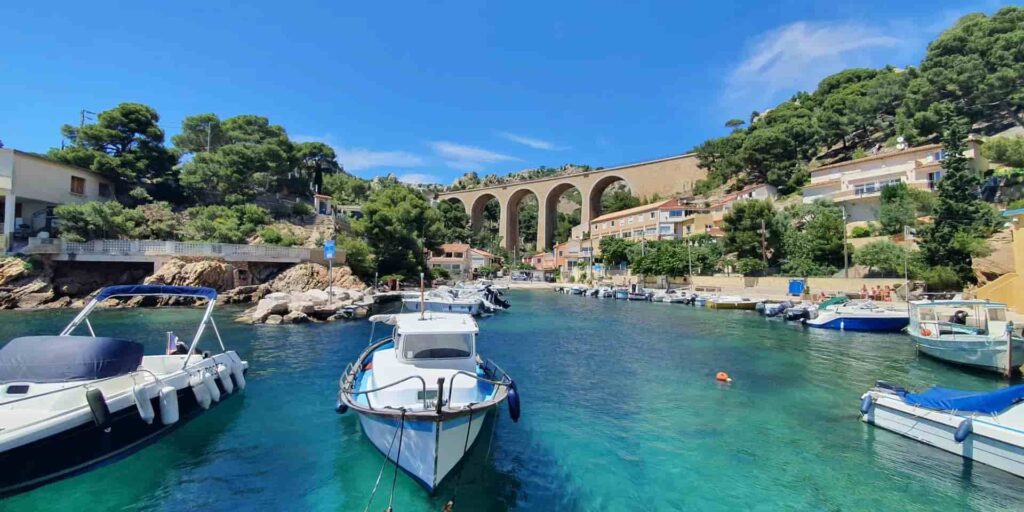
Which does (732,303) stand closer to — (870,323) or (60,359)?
(870,323)

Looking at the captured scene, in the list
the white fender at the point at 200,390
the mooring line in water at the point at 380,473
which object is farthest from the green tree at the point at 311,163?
the mooring line in water at the point at 380,473

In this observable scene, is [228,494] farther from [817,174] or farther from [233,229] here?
[817,174]

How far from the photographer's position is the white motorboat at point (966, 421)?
7531 millimetres

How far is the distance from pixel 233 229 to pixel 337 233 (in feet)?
32.5

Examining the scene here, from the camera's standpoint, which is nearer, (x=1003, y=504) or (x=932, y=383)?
(x=1003, y=504)

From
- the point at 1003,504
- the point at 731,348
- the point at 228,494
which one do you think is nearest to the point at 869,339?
the point at 731,348

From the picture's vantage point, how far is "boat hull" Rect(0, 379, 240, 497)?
5961 mm

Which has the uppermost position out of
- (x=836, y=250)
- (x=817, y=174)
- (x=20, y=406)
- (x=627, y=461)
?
(x=817, y=174)

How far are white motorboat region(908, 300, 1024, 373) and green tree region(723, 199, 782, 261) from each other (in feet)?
82.9

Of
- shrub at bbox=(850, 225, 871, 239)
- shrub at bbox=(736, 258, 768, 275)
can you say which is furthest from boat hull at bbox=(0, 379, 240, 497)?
shrub at bbox=(850, 225, 871, 239)

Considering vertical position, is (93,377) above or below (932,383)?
above

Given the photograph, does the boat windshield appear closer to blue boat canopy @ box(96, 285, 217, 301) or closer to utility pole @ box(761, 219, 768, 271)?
blue boat canopy @ box(96, 285, 217, 301)

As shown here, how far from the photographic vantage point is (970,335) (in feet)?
48.9

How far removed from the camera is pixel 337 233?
46250 mm
